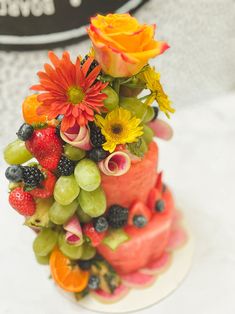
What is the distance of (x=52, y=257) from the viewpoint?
92 centimetres

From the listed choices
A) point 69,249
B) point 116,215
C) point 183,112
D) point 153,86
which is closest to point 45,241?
point 69,249

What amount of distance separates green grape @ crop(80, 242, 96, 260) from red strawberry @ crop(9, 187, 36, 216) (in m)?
0.17

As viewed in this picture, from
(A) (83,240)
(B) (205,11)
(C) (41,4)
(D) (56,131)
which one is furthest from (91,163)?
(B) (205,11)

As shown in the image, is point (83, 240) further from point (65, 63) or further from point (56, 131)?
point (65, 63)

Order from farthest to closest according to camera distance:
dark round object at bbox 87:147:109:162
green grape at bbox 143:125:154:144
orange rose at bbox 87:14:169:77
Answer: green grape at bbox 143:125:154:144 → dark round object at bbox 87:147:109:162 → orange rose at bbox 87:14:169:77

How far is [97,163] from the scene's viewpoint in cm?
81

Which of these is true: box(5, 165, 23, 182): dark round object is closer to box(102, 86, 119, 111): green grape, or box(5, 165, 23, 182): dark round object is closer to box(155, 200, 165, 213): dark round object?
box(102, 86, 119, 111): green grape

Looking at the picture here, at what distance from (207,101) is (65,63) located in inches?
36.1

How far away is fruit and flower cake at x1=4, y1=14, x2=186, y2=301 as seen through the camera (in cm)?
72

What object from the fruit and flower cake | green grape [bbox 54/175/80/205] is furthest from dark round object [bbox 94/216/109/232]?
green grape [bbox 54/175/80/205]

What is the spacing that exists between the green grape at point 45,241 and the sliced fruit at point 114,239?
0.11m

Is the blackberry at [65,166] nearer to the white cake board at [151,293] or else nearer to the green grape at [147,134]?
the green grape at [147,134]

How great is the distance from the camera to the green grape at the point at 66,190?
784 millimetres

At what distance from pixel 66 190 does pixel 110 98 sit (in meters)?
0.18
